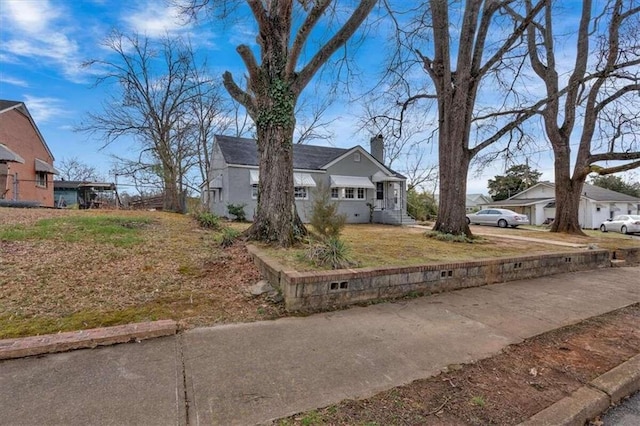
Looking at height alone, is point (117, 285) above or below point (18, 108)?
below

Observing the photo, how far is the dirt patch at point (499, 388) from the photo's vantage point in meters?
2.23

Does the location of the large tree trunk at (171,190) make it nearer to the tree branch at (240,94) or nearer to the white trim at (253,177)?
the white trim at (253,177)

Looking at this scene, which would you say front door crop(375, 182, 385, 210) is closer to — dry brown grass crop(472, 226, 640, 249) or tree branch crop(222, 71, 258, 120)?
dry brown grass crop(472, 226, 640, 249)

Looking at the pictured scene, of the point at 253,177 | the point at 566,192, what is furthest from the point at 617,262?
the point at 253,177

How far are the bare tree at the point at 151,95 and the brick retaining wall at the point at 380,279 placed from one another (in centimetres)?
1530

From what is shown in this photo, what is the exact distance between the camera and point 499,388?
263cm

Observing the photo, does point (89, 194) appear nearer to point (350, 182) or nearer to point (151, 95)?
point (151, 95)

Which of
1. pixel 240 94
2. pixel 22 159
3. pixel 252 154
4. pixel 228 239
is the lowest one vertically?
pixel 228 239

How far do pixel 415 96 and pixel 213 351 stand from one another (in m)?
12.8

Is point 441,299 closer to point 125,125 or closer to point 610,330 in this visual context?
point 610,330

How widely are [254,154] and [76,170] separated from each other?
30.0 m

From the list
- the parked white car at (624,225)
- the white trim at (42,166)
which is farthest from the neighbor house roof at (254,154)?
the parked white car at (624,225)

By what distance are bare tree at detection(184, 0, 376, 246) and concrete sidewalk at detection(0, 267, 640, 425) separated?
127 inches

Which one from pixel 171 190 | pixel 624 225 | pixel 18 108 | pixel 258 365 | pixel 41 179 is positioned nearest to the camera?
pixel 258 365
